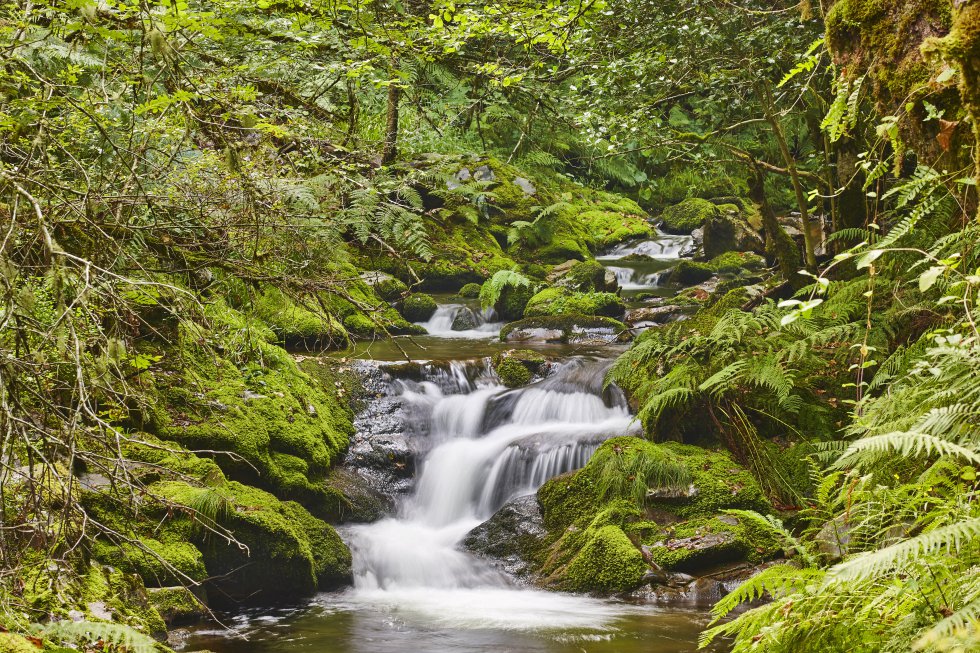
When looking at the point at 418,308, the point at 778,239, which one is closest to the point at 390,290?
the point at 418,308

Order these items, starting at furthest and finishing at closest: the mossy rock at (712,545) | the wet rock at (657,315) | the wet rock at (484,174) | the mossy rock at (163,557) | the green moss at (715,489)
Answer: the wet rock at (484,174)
the wet rock at (657,315)
the green moss at (715,489)
the mossy rock at (712,545)
the mossy rock at (163,557)

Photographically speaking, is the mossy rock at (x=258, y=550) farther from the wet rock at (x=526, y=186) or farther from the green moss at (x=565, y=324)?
the wet rock at (x=526, y=186)

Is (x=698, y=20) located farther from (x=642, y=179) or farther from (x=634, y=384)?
(x=642, y=179)

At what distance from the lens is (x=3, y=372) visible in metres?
2.11

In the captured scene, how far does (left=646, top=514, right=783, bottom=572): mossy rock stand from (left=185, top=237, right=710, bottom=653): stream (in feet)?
1.57

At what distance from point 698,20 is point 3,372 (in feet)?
23.3

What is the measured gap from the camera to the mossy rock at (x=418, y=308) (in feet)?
42.8

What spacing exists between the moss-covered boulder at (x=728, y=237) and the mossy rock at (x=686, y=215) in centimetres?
229

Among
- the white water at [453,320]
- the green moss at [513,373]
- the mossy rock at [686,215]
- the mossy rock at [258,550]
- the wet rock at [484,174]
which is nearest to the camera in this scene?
the mossy rock at [258,550]

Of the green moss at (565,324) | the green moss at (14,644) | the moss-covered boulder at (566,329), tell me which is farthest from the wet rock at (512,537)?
the green moss at (565,324)

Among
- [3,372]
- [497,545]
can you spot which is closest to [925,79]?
[3,372]

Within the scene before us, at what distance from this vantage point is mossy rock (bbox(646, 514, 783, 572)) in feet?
19.9

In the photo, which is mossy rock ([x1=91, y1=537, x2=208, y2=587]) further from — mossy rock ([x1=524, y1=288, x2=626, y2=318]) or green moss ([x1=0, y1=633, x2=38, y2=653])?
mossy rock ([x1=524, y1=288, x2=626, y2=318])

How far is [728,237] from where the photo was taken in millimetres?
16750
